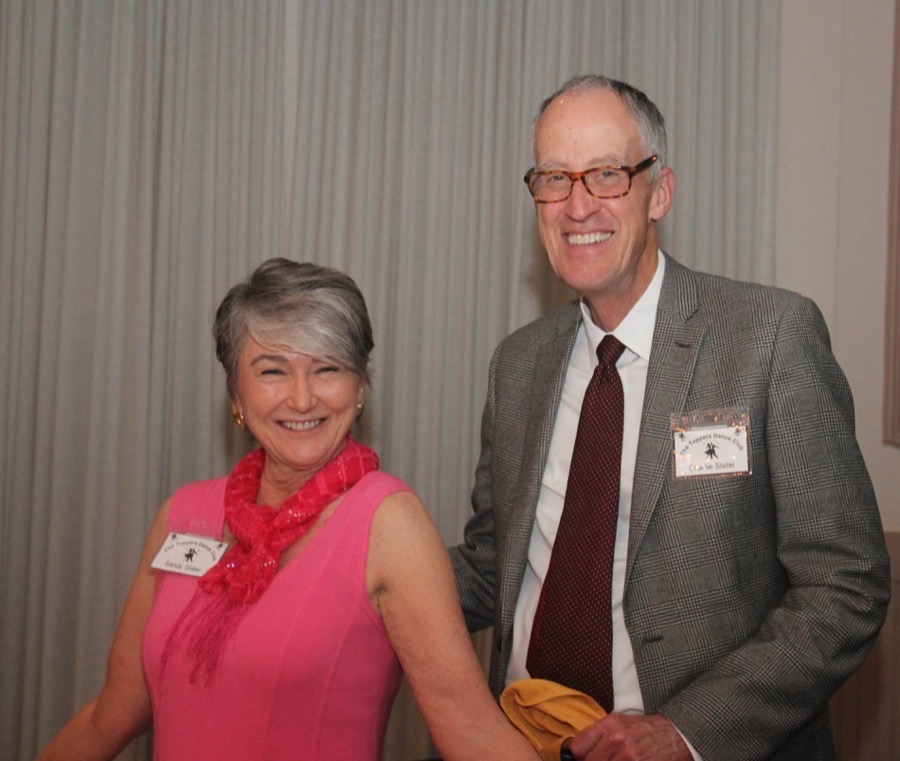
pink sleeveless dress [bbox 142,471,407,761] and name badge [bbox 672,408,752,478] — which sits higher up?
name badge [bbox 672,408,752,478]

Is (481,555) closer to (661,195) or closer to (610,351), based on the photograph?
(610,351)

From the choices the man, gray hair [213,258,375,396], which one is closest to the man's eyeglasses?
the man

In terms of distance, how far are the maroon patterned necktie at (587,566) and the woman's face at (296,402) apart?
1.57 ft

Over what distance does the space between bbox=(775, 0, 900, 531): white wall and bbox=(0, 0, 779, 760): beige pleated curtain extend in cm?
19

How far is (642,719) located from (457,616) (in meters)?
0.36

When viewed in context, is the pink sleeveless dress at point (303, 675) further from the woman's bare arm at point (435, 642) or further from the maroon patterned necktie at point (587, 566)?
the maroon patterned necktie at point (587, 566)

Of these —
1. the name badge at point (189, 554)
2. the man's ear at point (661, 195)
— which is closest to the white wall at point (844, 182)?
the man's ear at point (661, 195)

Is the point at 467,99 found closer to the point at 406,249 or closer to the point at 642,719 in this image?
the point at 406,249

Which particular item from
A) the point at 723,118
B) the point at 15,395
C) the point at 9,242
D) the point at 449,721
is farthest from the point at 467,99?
the point at 449,721

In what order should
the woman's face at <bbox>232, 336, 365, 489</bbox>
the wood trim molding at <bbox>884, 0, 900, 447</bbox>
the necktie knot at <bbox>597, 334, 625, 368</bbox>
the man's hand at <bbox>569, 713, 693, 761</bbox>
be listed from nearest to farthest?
the man's hand at <bbox>569, 713, 693, 761</bbox>, the woman's face at <bbox>232, 336, 365, 489</bbox>, the necktie knot at <bbox>597, 334, 625, 368</bbox>, the wood trim molding at <bbox>884, 0, 900, 447</bbox>

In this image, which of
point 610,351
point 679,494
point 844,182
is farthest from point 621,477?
point 844,182

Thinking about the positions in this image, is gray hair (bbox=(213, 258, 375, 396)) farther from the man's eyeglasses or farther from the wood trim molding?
the wood trim molding

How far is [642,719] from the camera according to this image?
159 cm

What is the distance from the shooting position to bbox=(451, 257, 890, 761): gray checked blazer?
159cm
